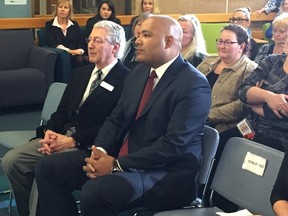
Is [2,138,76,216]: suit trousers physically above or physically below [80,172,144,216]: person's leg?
below

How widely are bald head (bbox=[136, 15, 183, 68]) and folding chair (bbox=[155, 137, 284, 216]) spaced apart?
1.95 feet

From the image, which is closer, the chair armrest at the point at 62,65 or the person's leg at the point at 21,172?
the person's leg at the point at 21,172

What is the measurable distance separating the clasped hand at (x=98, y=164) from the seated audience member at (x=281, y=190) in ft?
2.93

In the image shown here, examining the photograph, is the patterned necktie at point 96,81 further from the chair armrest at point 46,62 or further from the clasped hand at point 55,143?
the chair armrest at point 46,62

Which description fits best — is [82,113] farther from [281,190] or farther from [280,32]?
[280,32]

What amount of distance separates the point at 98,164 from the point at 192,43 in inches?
78.4

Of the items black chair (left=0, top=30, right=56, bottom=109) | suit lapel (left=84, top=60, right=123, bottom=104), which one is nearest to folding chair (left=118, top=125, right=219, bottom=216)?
suit lapel (left=84, top=60, right=123, bottom=104)

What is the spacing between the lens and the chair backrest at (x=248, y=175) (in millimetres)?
2613

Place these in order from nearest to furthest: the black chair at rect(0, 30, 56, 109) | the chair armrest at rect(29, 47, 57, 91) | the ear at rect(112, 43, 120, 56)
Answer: the ear at rect(112, 43, 120, 56) → the black chair at rect(0, 30, 56, 109) → the chair armrest at rect(29, 47, 57, 91)

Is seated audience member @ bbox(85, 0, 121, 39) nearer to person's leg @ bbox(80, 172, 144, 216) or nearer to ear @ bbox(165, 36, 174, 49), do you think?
ear @ bbox(165, 36, 174, 49)

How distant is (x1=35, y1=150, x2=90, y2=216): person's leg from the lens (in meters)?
3.08

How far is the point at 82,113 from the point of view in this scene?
3.48 meters

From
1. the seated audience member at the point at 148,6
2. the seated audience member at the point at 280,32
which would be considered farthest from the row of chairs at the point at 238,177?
the seated audience member at the point at 148,6

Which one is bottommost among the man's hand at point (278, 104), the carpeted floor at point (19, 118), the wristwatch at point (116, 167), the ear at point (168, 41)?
the carpeted floor at point (19, 118)
